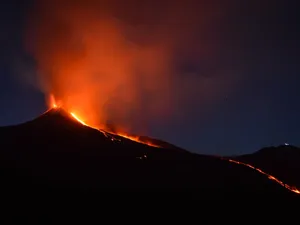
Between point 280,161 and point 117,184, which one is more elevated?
point 280,161

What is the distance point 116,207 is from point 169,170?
685 inches

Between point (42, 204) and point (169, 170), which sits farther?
point (169, 170)

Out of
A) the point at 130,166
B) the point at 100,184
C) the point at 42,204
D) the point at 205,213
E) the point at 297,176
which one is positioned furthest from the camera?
the point at 297,176

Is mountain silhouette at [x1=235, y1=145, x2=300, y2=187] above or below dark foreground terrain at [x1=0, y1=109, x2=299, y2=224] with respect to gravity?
above

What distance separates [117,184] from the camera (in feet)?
216

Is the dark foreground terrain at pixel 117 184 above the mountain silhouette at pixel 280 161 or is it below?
below

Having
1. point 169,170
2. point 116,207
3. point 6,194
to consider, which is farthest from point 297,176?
point 6,194

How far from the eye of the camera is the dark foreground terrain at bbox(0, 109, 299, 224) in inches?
2255

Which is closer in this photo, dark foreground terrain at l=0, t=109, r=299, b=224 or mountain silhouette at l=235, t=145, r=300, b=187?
dark foreground terrain at l=0, t=109, r=299, b=224

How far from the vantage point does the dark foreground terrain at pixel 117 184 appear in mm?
57281

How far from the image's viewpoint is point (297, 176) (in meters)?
117

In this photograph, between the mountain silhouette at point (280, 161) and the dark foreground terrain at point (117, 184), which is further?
the mountain silhouette at point (280, 161)

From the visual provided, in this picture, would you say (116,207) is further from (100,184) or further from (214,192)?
(214,192)

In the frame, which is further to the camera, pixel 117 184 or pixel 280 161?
pixel 280 161
